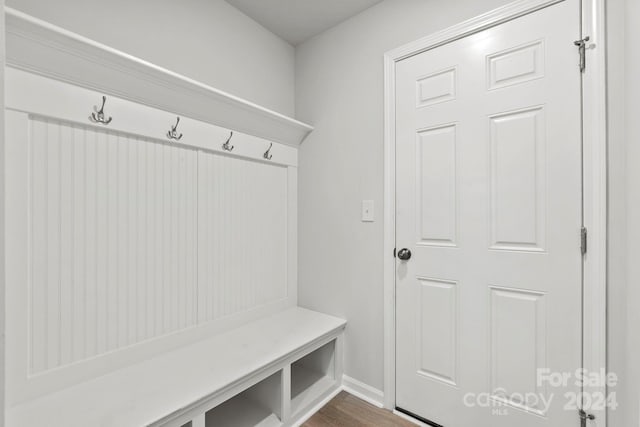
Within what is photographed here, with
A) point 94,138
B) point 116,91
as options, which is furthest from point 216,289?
point 116,91

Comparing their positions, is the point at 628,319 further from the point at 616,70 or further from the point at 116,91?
the point at 116,91

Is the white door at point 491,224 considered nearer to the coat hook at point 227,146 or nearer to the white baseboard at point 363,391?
the white baseboard at point 363,391

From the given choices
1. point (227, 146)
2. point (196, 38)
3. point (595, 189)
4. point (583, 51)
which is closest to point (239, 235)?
point (227, 146)

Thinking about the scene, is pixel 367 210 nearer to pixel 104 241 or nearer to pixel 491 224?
pixel 491 224

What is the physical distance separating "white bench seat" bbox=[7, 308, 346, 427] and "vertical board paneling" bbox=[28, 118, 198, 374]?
0.14 m

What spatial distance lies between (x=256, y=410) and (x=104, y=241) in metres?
1.15

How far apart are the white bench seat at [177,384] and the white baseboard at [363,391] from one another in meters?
0.37

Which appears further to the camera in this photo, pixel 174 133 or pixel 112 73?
pixel 174 133

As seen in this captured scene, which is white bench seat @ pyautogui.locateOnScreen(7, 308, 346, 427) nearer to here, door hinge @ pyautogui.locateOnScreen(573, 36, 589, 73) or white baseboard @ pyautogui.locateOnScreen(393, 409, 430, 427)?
white baseboard @ pyautogui.locateOnScreen(393, 409, 430, 427)

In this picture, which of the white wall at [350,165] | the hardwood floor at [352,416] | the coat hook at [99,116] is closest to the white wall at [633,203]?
the white wall at [350,165]

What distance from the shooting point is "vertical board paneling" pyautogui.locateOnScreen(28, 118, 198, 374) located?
3.71ft

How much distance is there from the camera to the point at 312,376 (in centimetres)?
196

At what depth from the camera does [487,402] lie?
4.63 feet

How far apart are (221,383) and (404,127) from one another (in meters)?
1.55
